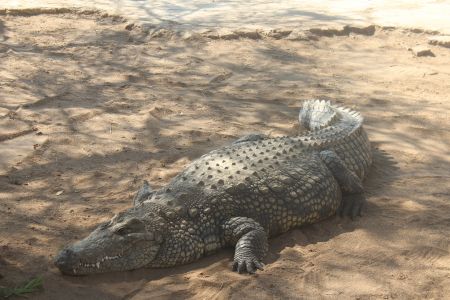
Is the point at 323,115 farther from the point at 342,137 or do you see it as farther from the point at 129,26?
the point at 129,26

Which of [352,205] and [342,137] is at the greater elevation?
[342,137]

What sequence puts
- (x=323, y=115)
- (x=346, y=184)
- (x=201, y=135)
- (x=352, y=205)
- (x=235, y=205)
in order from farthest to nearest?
(x=201, y=135) < (x=323, y=115) < (x=346, y=184) < (x=352, y=205) < (x=235, y=205)

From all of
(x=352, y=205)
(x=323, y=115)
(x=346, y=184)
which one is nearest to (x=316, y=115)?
(x=323, y=115)

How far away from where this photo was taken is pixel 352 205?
506cm

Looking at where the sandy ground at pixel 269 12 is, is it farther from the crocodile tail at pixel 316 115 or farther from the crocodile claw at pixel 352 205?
the crocodile claw at pixel 352 205

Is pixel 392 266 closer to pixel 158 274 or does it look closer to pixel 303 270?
pixel 303 270

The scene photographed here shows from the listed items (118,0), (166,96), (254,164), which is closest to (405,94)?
(166,96)

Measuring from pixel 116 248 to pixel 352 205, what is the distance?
196 cm

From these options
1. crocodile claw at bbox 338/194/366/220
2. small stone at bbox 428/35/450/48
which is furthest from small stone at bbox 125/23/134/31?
crocodile claw at bbox 338/194/366/220

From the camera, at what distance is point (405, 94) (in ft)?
25.8

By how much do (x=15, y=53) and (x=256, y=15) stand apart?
166 inches

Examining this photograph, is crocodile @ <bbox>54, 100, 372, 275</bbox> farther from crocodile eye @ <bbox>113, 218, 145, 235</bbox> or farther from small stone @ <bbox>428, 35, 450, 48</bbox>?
small stone @ <bbox>428, 35, 450, 48</bbox>

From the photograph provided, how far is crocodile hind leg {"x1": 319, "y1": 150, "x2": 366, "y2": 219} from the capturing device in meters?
5.05

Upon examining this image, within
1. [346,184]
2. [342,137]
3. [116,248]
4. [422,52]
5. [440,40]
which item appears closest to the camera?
[116,248]
